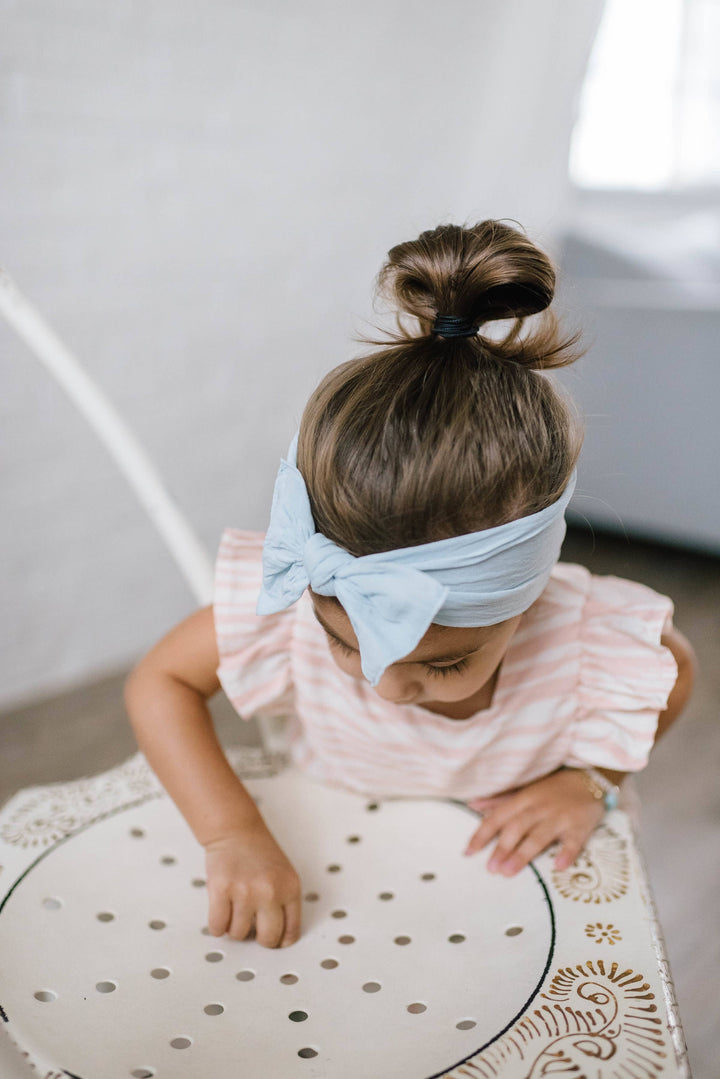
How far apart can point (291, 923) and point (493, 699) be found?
0.23m

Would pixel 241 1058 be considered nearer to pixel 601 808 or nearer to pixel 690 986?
pixel 601 808

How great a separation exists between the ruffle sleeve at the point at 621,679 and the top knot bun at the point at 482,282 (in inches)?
8.4

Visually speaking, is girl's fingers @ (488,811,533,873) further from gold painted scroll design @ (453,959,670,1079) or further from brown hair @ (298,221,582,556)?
brown hair @ (298,221,582,556)

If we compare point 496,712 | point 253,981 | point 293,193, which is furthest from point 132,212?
point 253,981

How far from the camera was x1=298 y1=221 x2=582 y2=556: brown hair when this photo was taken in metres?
0.52

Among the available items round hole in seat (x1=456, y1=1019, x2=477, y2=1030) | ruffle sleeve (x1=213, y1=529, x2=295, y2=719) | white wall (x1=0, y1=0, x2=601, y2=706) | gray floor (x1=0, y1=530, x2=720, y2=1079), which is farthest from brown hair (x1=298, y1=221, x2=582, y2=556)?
white wall (x1=0, y1=0, x2=601, y2=706)

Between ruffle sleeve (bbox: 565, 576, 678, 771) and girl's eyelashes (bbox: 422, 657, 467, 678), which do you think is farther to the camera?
ruffle sleeve (bbox: 565, 576, 678, 771)

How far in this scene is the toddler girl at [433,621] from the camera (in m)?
0.52

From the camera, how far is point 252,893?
1.88 ft

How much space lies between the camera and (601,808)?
2.20 feet

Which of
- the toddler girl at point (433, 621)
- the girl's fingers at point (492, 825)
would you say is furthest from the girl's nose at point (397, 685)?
the girl's fingers at point (492, 825)

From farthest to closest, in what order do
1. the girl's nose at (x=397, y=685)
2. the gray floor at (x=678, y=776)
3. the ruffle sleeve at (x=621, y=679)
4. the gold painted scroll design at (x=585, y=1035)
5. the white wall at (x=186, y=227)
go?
the white wall at (x=186, y=227) < the gray floor at (x=678, y=776) < the ruffle sleeve at (x=621, y=679) < the girl's nose at (x=397, y=685) < the gold painted scroll design at (x=585, y=1035)

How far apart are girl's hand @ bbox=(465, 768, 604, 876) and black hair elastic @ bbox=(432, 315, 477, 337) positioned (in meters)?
0.32

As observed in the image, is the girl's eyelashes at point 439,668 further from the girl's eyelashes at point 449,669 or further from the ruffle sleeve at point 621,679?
the ruffle sleeve at point 621,679
